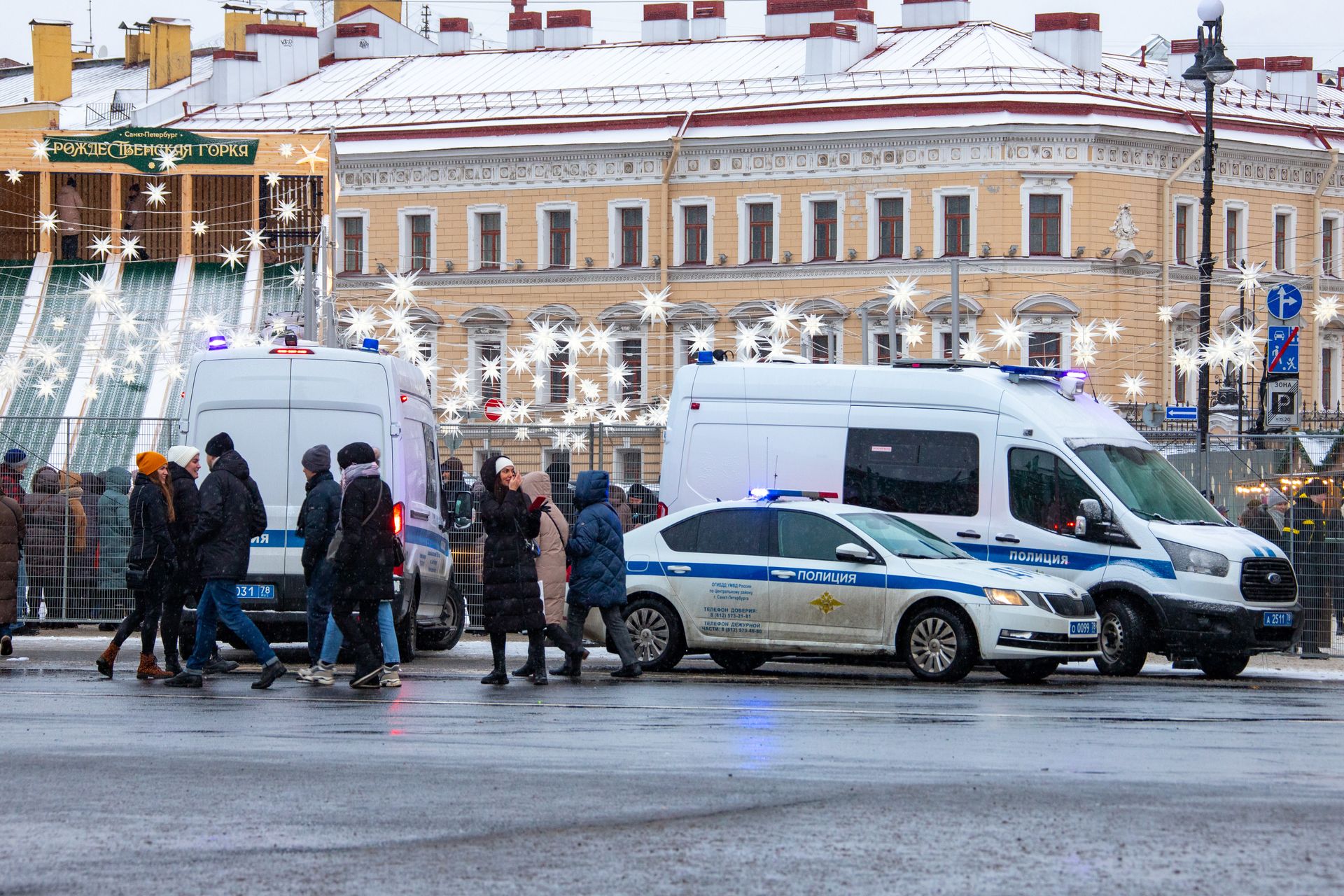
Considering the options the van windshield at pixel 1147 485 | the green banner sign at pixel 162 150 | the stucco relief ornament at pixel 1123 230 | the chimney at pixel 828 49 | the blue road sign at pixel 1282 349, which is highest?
the chimney at pixel 828 49

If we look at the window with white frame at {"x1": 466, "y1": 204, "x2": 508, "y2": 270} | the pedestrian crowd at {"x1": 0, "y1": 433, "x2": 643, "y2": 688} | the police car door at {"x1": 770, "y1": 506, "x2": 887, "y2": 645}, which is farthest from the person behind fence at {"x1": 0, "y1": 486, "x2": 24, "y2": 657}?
the window with white frame at {"x1": 466, "y1": 204, "x2": 508, "y2": 270}

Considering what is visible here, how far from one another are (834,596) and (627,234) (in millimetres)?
43440

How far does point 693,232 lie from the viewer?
2363 inches

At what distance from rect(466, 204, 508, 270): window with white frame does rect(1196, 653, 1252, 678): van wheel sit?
4360cm

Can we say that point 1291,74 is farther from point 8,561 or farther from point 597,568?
point 8,561

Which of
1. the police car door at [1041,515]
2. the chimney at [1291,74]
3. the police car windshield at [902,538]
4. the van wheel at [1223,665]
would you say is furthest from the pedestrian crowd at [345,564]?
the chimney at [1291,74]

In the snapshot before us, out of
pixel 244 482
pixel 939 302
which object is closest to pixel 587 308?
pixel 939 302

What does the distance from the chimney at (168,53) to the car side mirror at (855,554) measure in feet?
193

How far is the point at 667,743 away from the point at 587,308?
161 feet

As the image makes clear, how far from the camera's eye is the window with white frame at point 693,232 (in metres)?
59.6

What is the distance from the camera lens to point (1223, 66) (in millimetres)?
27656

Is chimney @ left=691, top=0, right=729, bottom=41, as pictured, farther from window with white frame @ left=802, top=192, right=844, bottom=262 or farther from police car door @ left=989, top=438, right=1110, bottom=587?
police car door @ left=989, top=438, right=1110, bottom=587

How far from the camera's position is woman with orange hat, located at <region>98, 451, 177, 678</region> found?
16141 mm

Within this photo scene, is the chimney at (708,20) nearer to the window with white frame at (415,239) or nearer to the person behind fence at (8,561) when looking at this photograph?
the window with white frame at (415,239)
